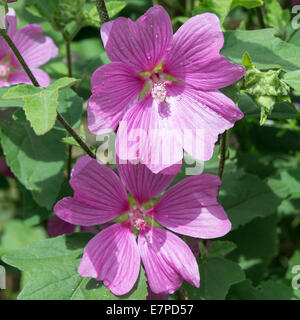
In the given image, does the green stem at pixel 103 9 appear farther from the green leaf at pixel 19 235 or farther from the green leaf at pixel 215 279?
the green leaf at pixel 19 235

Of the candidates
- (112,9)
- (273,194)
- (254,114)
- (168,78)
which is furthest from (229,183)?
(112,9)

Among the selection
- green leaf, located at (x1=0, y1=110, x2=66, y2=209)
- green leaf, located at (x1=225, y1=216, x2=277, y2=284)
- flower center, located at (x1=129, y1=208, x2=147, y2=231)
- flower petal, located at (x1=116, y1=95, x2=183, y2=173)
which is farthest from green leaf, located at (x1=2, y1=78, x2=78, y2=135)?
green leaf, located at (x1=225, y1=216, x2=277, y2=284)

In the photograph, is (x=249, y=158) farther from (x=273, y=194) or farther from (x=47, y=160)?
(x=47, y=160)

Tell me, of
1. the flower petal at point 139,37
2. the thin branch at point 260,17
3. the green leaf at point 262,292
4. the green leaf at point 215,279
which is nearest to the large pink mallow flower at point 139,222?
the green leaf at point 215,279

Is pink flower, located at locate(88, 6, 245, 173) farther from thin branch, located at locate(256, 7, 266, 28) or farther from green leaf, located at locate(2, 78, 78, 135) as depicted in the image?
thin branch, located at locate(256, 7, 266, 28)

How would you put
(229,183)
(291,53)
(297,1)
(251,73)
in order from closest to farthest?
(251,73)
(291,53)
(229,183)
(297,1)
